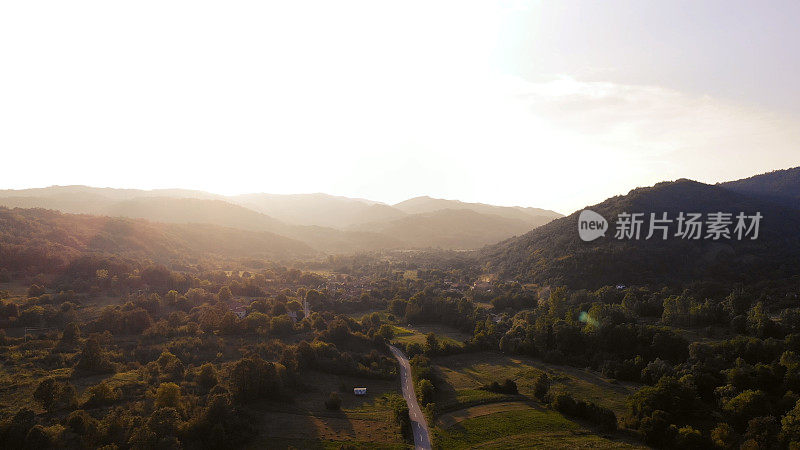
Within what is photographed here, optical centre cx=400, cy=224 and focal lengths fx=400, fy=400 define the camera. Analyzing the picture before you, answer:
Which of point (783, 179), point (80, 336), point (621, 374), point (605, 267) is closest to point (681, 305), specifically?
point (621, 374)

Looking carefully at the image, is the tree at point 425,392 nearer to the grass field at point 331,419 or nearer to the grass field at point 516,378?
the grass field at point 516,378

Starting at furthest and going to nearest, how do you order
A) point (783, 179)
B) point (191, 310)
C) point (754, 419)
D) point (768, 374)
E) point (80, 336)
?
point (783, 179) < point (191, 310) < point (80, 336) < point (768, 374) < point (754, 419)

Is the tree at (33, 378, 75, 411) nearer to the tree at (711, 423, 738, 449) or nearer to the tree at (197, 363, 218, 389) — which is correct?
the tree at (197, 363, 218, 389)

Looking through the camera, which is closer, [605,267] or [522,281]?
[605,267]

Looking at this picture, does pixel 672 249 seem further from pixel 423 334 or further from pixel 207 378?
pixel 207 378

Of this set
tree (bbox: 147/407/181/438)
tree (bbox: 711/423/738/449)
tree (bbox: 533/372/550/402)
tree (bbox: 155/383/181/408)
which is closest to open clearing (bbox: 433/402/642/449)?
tree (bbox: 533/372/550/402)

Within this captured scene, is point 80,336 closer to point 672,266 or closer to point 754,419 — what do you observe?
point 754,419

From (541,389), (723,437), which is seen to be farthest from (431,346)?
(723,437)
